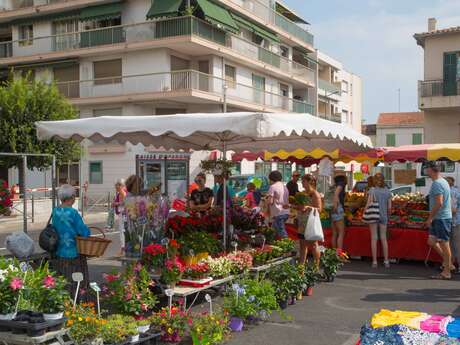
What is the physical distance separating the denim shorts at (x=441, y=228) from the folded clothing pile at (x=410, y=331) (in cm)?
534

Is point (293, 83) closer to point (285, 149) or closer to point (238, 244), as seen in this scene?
point (285, 149)

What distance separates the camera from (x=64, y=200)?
6.32 m

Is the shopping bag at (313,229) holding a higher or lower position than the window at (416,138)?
lower

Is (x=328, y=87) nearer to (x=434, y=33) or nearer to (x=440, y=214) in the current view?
(x=434, y=33)

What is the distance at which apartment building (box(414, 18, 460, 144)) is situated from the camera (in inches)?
1111

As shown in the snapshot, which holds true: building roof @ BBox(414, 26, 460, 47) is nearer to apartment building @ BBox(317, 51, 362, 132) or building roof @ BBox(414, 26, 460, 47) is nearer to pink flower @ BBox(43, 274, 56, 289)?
apartment building @ BBox(317, 51, 362, 132)

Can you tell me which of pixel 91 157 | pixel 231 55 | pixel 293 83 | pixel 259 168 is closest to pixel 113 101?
pixel 91 157

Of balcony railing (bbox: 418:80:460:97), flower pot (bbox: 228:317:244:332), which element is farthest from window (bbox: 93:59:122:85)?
flower pot (bbox: 228:317:244:332)

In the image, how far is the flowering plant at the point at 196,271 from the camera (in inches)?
255

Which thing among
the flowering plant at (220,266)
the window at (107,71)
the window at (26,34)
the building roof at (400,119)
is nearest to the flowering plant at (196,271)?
the flowering plant at (220,266)

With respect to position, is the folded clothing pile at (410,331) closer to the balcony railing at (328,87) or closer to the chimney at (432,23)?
the chimney at (432,23)

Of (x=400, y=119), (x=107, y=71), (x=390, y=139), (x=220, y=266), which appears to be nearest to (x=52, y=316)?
(x=220, y=266)

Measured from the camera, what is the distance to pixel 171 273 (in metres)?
6.20

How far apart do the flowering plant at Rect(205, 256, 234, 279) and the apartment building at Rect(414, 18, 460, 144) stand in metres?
24.4
